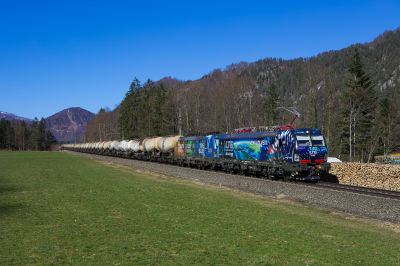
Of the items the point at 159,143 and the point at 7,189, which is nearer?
the point at 7,189

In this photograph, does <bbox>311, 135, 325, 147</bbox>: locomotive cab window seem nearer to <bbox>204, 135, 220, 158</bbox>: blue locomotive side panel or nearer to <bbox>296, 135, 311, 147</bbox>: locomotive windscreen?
<bbox>296, 135, 311, 147</bbox>: locomotive windscreen

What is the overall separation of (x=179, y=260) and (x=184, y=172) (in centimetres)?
2175

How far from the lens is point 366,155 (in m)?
49.9

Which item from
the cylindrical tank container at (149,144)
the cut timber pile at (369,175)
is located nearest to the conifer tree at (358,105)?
the cut timber pile at (369,175)

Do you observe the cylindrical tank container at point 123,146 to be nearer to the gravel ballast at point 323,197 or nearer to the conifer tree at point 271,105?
the conifer tree at point 271,105

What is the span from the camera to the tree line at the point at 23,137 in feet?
553

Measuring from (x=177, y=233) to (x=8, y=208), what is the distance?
6948 mm

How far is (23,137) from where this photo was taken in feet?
567

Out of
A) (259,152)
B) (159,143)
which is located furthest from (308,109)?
(259,152)

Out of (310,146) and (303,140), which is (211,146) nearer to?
(303,140)

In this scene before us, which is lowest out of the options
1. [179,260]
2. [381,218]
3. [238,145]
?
[381,218]

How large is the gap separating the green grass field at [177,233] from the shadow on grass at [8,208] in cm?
3

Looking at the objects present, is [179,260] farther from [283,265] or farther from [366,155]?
[366,155]

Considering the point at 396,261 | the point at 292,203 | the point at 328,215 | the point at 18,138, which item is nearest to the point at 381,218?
the point at 328,215
